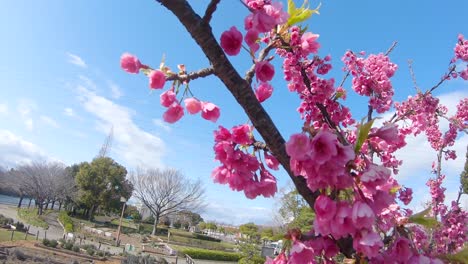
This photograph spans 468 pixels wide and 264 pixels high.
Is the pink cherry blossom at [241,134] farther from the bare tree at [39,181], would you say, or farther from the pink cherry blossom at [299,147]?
the bare tree at [39,181]

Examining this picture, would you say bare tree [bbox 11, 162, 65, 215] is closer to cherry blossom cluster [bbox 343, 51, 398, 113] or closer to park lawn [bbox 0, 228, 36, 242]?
park lawn [bbox 0, 228, 36, 242]

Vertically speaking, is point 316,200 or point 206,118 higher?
point 206,118

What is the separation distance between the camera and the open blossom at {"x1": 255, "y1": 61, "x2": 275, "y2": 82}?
1.12 metres

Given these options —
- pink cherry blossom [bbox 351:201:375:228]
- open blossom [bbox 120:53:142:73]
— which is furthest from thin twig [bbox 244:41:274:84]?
pink cherry blossom [bbox 351:201:375:228]

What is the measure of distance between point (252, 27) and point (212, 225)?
50.6 metres

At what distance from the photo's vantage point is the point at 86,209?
41625mm

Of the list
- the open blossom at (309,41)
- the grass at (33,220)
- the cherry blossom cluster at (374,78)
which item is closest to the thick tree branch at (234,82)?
the open blossom at (309,41)

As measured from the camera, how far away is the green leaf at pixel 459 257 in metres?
0.99

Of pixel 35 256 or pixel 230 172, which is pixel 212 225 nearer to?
pixel 35 256

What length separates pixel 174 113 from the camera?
3.68ft

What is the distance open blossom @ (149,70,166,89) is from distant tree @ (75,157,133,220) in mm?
38047

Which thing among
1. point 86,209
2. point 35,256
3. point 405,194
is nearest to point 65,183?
point 86,209

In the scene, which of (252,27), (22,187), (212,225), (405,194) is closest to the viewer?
(252,27)

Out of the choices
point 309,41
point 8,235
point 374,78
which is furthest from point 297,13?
point 8,235
